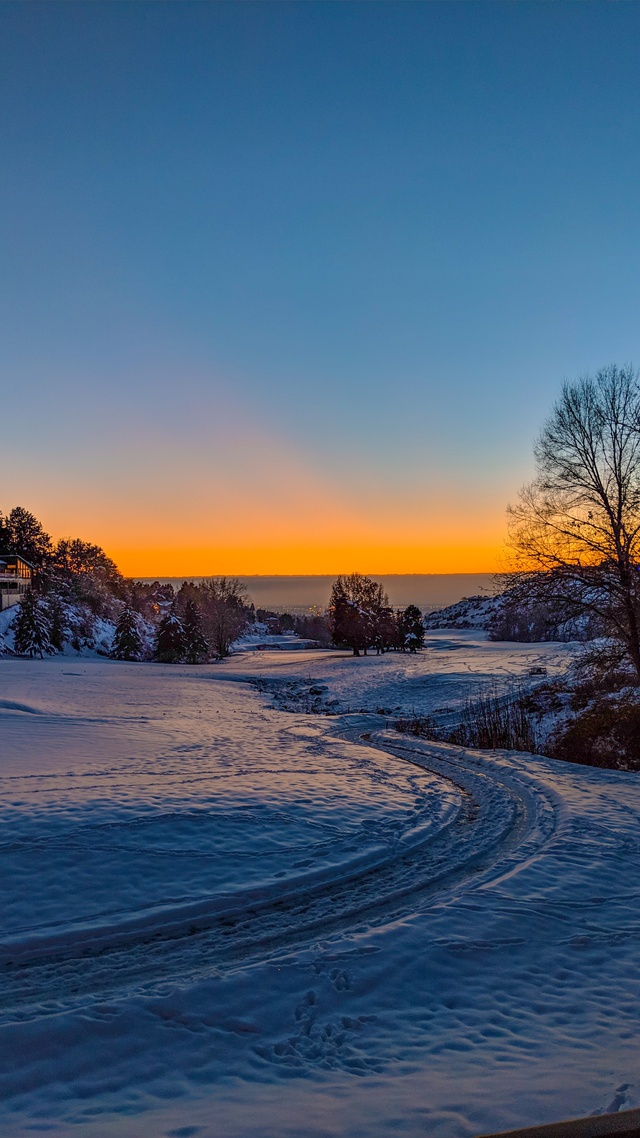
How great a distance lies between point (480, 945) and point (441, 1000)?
1148mm

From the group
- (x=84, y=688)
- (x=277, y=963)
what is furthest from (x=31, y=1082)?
(x=84, y=688)

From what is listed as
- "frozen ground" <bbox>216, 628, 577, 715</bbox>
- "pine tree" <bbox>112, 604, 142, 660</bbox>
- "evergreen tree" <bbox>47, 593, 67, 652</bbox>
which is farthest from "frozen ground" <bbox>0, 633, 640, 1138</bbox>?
"evergreen tree" <bbox>47, 593, 67, 652</bbox>

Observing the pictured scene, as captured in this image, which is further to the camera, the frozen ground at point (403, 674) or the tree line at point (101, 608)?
the tree line at point (101, 608)

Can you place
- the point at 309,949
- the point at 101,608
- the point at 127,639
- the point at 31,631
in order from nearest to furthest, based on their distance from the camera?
the point at 309,949 → the point at 31,631 → the point at 127,639 → the point at 101,608

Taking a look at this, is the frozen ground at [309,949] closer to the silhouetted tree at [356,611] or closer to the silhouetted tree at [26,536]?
the silhouetted tree at [356,611]

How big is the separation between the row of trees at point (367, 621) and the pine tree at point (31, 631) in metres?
24.1

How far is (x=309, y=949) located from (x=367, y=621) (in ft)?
170

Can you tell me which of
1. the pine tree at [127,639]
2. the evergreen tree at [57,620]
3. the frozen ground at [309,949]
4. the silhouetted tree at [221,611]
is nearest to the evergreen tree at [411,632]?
the silhouetted tree at [221,611]

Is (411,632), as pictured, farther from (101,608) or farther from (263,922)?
(263,922)

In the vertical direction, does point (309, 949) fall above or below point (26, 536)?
below

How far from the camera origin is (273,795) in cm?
1290

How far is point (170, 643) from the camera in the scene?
57.1m

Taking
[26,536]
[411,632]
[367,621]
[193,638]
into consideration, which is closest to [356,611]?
[367,621]

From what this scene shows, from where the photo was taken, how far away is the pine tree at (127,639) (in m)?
57.0
